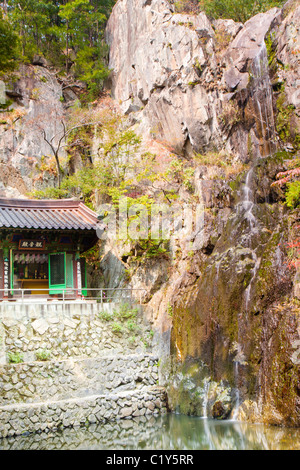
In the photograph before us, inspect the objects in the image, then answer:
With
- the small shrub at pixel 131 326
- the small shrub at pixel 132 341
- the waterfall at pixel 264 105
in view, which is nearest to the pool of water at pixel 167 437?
the small shrub at pixel 132 341

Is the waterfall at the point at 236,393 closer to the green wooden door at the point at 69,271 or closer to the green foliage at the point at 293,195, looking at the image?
the green foliage at the point at 293,195

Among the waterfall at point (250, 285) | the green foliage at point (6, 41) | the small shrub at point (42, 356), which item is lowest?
the small shrub at point (42, 356)

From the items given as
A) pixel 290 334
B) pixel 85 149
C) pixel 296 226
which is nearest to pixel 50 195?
pixel 85 149

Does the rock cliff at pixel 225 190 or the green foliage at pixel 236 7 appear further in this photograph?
the green foliage at pixel 236 7

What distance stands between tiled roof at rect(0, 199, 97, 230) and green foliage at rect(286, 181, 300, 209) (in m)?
8.62

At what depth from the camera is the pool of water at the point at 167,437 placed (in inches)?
410

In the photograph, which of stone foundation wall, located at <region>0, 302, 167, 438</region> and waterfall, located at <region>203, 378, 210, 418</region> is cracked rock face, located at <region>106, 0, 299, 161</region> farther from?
waterfall, located at <region>203, 378, 210, 418</region>

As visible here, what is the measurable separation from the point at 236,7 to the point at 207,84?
26.9 ft

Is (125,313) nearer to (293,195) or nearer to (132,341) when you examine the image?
(132,341)

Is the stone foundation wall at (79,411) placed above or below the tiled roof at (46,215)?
below

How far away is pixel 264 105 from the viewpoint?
2288 cm

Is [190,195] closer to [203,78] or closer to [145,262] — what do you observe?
[145,262]

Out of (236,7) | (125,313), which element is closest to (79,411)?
(125,313)

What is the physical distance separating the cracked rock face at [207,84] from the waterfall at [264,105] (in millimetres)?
52
